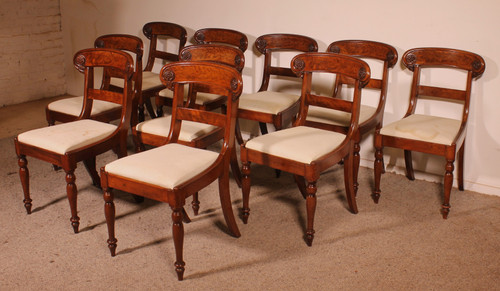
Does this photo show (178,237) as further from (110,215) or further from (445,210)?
(445,210)

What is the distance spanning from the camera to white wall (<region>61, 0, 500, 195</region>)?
325 cm

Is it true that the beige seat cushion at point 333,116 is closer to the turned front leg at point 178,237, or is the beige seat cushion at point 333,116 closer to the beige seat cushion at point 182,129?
the beige seat cushion at point 182,129

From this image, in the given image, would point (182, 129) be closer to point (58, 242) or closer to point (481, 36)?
point (58, 242)

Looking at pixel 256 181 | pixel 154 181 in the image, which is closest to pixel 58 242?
pixel 154 181

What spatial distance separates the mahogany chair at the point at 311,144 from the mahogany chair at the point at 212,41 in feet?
2.54

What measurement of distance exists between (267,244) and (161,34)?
2289 mm

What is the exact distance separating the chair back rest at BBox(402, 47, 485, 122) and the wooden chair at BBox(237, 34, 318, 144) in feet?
2.26

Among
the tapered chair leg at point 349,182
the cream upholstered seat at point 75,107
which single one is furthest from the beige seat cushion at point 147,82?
the tapered chair leg at point 349,182

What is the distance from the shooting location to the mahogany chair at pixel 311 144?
2.65 m

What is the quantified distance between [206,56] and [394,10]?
49.2 inches

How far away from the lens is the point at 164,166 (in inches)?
96.3

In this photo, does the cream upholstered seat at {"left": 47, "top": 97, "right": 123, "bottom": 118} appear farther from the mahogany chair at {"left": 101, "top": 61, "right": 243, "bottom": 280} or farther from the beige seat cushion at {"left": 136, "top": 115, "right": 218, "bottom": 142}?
the mahogany chair at {"left": 101, "top": 61, "right": 243, "bottom": 280}

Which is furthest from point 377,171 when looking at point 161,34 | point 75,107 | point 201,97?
point 161,34

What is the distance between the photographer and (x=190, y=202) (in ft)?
10.7
